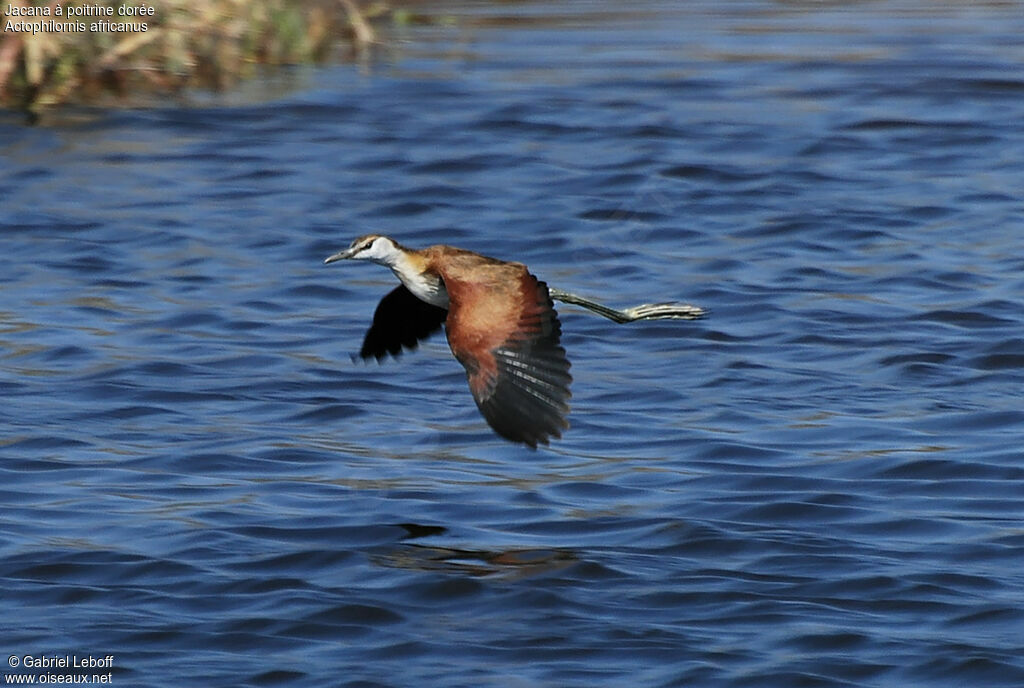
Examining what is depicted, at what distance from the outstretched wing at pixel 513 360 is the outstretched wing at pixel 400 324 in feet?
2.92

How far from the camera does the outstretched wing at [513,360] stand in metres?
5.65

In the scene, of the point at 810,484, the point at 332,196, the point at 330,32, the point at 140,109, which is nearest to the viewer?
the point at 810,484

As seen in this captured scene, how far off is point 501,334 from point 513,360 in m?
0.09

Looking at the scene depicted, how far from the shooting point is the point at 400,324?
6820 millimetres

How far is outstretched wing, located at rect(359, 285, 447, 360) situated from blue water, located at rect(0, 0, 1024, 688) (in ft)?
1.64

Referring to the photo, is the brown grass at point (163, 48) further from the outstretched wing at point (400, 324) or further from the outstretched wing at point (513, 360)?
the outstretched wing at point (513, 360)

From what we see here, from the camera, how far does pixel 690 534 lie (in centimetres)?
633

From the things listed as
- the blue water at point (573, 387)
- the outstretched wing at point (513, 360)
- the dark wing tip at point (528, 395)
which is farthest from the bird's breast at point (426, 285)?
the blue water at point (573, 387)

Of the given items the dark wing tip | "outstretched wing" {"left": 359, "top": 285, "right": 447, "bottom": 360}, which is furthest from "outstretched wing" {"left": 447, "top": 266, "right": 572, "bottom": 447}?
"outstretched wing" {"left": 359, "top": 285, "right": 447, "bottom": 360}

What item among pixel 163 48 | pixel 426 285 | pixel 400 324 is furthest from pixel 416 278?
pixel 163 48

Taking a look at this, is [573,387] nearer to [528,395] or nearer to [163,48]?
[528,395]

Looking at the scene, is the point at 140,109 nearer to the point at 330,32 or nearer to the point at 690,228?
the point at 330,32

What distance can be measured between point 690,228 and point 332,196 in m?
2.20

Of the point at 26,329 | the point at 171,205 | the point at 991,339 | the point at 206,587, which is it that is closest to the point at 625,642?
the point at 206,587
